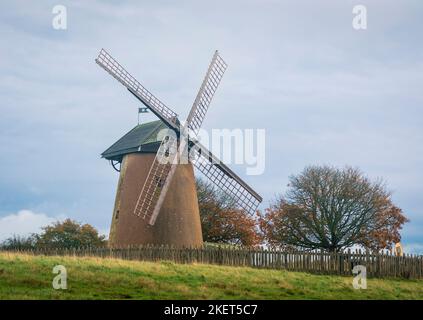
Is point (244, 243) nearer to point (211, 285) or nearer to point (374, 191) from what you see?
point (374, 191)

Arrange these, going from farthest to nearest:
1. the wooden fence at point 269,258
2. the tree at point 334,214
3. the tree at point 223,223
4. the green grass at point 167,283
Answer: the tree at point 223,223 < the tree at point 334,214 < the wooden fence at point 269,258 < the green grass at point 167,283

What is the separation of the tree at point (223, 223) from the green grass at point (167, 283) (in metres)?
20.3

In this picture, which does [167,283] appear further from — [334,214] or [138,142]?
[334,214]

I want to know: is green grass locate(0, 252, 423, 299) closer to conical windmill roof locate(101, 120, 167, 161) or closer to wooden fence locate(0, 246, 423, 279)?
wooden fence locate(0, 246, 423, 279)

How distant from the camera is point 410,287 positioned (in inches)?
1049

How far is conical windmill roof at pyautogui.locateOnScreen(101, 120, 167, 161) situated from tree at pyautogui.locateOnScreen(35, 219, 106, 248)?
15.6 meters

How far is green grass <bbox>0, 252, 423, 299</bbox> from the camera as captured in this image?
18859 mm

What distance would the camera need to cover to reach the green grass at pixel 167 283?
18.9m

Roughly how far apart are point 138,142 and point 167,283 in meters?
12.0

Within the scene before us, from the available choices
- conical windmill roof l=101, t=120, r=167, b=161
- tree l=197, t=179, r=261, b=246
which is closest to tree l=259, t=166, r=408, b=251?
tree l=197, t=179, r=261, b=246

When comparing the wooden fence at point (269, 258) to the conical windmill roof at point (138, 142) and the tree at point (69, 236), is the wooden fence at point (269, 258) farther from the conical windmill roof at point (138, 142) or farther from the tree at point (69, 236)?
the tree at point (69, 236)

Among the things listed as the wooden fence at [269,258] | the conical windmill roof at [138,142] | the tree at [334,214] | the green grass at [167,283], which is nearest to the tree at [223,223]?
the tree at [334,214]

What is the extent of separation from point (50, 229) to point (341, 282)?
1203 inches
